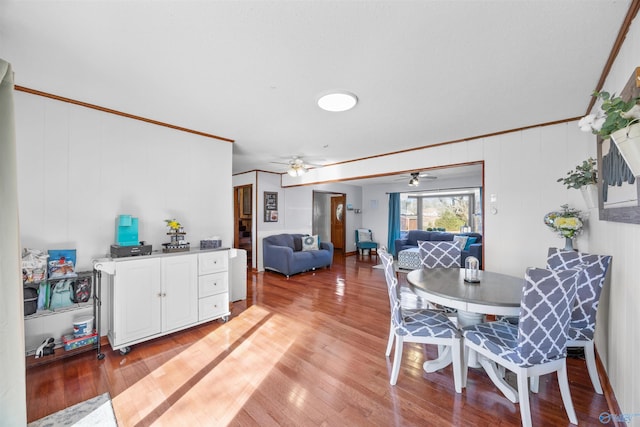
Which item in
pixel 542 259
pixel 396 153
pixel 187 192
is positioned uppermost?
pixel 396 153

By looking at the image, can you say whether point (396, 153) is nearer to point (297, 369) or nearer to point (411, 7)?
point (411, 7)

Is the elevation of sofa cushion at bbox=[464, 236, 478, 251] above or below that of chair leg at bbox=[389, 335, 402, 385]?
above

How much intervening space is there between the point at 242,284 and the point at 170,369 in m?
1.80

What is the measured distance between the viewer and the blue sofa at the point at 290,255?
5492 millimetres

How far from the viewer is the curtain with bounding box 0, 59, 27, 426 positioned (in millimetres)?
1345

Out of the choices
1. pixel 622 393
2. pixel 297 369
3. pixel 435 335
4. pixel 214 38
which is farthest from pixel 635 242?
pixel 214 38

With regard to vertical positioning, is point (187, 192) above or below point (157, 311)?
above


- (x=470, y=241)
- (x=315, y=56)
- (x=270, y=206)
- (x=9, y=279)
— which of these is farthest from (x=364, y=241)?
(x=9, y=279)

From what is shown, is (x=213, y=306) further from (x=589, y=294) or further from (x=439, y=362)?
(x=589, y=294)

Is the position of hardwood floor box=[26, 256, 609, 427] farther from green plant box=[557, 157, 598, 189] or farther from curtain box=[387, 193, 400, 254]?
curtain box=[387, 193, 400, 254]

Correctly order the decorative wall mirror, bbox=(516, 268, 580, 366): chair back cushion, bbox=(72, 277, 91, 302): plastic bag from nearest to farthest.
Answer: the decorative wall mirror < bbox=(516, 268, 580, 366): chair back cushion < bbox=(72, 277, 91, 302): plastic bag

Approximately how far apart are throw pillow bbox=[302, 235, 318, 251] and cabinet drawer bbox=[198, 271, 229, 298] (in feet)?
10.4

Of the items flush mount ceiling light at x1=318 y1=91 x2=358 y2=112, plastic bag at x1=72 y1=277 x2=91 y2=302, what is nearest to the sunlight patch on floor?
plastic bag at x1=72 y1=277 x2=91 y2=302

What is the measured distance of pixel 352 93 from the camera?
2316mm
